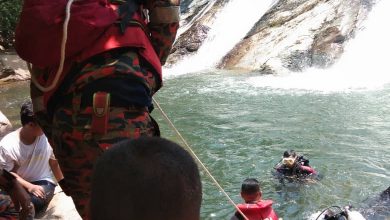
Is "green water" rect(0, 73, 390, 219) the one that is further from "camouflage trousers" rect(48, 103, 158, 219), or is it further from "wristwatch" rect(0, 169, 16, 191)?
"camouflage trousers" rect(48, 103, 158, 219)

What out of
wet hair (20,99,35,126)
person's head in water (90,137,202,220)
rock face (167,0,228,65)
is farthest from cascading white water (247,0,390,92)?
person's head in water (90,137,202,220)

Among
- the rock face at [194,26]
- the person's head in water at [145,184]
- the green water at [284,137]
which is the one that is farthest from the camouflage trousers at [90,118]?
the rock face at [194,26]

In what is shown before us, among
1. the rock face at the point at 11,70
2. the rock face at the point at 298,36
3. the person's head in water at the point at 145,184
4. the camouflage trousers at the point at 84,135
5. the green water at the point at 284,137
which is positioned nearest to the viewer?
the person's head in water at the point at 145,184

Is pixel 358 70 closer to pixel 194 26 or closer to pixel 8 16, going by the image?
pixel 194 26

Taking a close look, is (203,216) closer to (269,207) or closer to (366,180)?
(269,207)

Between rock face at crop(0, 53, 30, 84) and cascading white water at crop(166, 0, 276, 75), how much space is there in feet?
16.9

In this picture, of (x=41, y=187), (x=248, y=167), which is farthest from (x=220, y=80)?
(x=41, y=187)

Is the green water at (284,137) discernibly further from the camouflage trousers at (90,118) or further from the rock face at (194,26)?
the rock face at (194,26)

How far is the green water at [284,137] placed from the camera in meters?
5.95

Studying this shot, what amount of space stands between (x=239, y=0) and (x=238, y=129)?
46.3ft

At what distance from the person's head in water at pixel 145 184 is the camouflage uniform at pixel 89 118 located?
1.64 ft

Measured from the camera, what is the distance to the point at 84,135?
1.87 m

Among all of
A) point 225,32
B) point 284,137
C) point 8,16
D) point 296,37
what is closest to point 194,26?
point 225,32

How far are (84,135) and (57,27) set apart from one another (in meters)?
0.42
